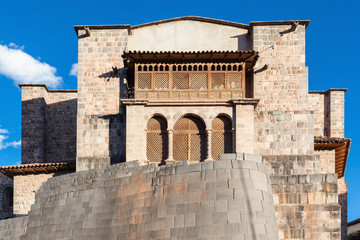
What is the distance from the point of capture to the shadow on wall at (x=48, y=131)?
25797 mm

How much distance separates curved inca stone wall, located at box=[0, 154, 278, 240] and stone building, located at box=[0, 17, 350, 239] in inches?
2.0

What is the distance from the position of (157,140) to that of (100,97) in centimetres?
364

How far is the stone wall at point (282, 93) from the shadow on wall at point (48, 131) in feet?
44.9

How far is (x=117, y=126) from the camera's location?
19.1 metres

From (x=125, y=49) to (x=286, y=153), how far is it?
9.06m

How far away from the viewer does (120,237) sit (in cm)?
1245

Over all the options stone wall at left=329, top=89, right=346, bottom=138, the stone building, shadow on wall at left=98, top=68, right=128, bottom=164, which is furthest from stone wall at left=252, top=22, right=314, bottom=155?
stone wall at left=329, top=89, right=346, bottom=138

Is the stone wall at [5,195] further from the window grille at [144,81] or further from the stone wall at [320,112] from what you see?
the stone wall at [320,112]

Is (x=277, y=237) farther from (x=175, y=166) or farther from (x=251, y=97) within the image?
(x=251, y=97)

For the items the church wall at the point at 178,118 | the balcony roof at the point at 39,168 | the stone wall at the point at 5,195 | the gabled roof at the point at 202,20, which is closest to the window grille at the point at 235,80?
the church wall at the point at 178,118

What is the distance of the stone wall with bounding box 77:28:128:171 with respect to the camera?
61.9 feet

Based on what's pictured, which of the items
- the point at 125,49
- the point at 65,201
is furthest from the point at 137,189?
the point at 125,49

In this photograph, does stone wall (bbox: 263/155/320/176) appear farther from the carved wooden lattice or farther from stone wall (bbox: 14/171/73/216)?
stone wall (bbox: 14/171/73/216)

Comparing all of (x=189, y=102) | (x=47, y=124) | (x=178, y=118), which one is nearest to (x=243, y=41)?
(x=189, y=102)
